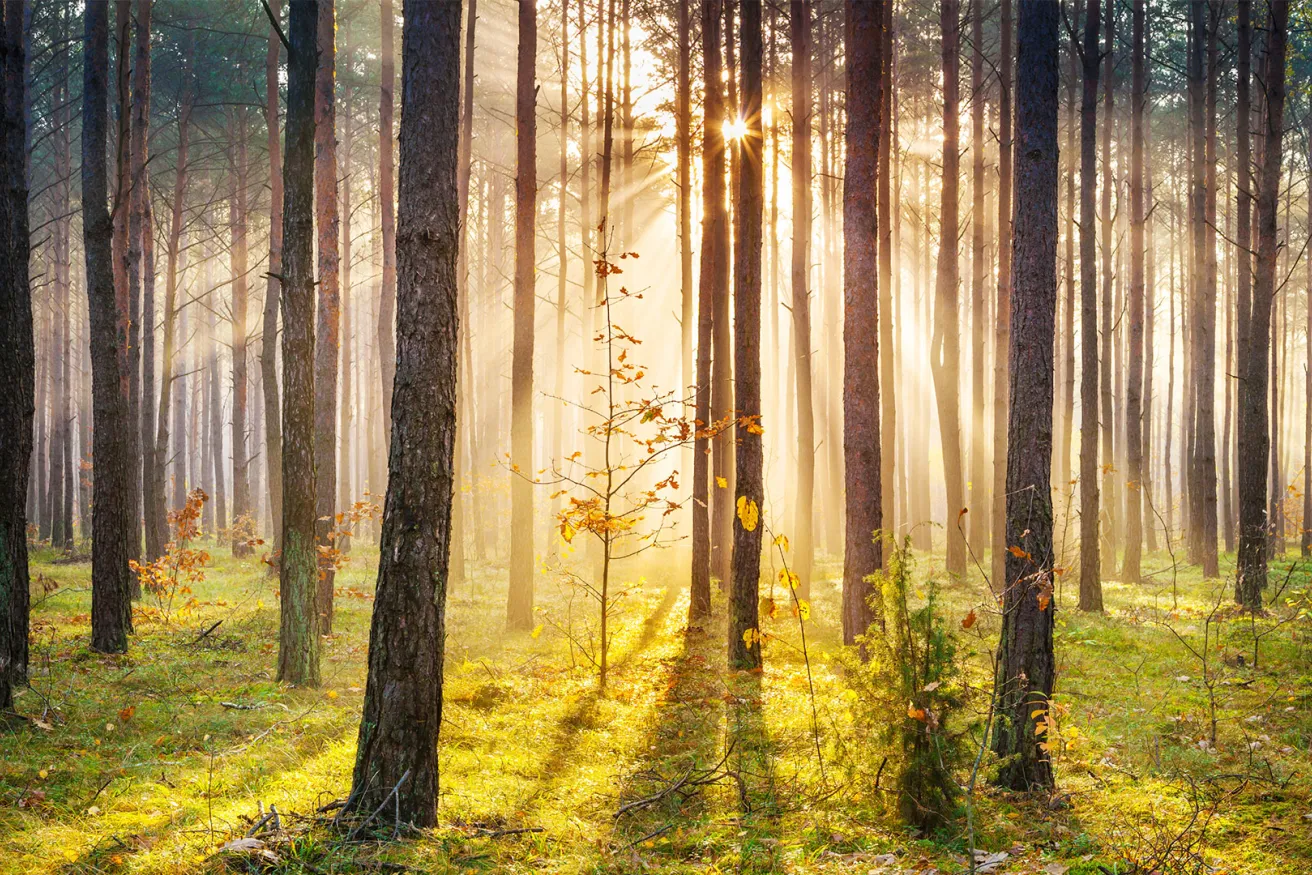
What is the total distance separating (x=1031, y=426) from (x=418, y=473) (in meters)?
4.07

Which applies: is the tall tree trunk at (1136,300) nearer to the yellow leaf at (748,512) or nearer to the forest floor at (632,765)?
the forest floor at (632,765)

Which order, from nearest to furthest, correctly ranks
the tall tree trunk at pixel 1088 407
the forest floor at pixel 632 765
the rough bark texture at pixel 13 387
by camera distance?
the forest floor at pixel 632 765 < the rough bark texture at pixel 13 387 < the tall tree trunk at pixel 1088 407

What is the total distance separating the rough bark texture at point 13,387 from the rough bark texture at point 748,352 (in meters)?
6.55

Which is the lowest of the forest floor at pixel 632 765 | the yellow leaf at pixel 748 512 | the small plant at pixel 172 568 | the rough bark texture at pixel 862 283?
the forest floor at pixel 632 765

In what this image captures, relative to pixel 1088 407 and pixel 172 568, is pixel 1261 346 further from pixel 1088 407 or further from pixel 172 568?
pixel 172 568

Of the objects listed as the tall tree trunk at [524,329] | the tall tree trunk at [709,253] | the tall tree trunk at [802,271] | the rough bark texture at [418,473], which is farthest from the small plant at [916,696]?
the tall tree trunk at [802,271]

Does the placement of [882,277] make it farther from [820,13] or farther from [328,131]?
[328,131]

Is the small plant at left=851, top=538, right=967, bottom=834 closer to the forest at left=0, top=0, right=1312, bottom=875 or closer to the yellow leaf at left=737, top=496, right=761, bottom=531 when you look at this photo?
the forest at left=0, top=0, right=1312, bottom=875

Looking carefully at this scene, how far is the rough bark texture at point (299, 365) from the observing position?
7844 millimetres

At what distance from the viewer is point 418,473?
4.70m

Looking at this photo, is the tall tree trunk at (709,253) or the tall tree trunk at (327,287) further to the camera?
the tall tree trunk at (709,253)

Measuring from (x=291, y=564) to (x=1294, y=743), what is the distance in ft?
28.8

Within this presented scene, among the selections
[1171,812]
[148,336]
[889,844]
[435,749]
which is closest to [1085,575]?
[1171,812]

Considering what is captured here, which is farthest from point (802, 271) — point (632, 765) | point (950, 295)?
point (632, 765)
